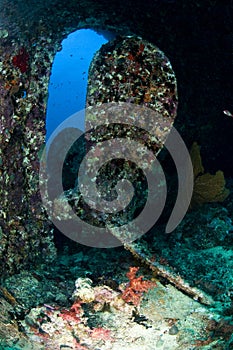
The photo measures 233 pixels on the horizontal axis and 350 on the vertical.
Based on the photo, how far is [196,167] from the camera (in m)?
5.60

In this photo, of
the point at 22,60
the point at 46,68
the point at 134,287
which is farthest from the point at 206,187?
the point at 22,60

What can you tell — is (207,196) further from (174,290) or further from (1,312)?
(1,312)

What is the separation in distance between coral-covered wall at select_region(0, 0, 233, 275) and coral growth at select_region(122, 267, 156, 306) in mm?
1078

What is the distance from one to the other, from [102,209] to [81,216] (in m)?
0.29

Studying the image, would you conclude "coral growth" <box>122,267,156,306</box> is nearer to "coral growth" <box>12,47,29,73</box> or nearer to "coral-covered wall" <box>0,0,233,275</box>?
"coral-covered wall" <box>0,0,233,275</box>

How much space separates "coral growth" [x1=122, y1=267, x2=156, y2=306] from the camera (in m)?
3.66

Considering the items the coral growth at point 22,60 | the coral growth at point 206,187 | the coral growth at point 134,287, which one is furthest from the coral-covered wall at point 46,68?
the coral growth at point 134,287

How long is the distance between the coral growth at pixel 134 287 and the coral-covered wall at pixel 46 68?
1078 mm

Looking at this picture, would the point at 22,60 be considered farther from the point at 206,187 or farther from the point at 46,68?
the point at 206,187

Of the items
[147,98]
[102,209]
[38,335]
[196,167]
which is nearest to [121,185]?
[102,209]

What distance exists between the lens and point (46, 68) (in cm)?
415

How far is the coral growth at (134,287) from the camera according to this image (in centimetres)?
366

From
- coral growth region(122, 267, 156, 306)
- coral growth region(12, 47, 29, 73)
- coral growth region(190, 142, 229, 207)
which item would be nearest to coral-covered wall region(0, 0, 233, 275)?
coral growth region(12, 47, 29, 73)

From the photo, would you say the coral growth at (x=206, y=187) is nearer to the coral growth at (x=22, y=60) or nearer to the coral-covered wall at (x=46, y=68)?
the coral-covered wall at (x=46, y=68)
